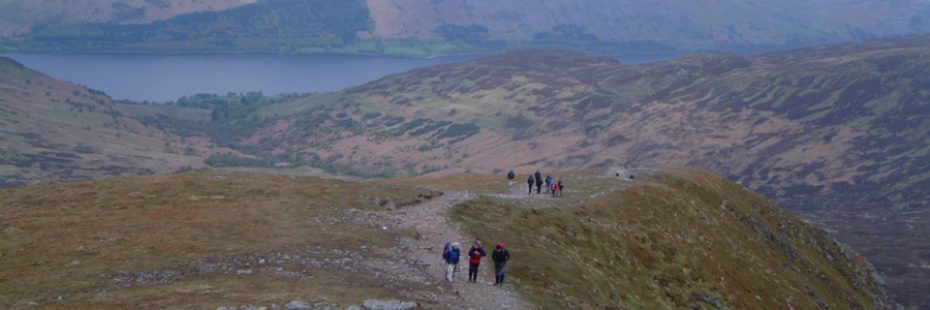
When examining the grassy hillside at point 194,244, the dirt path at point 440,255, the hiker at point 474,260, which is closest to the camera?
the grassy hillside at point 194,244

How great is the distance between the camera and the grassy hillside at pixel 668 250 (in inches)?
2078

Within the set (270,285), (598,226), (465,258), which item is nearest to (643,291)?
(598,226)

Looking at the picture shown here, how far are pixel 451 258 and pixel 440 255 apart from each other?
5595mm

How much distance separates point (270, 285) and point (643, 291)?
2795cm

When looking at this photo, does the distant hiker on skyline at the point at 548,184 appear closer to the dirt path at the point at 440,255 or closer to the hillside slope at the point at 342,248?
the hillside slope at the point at 342,248

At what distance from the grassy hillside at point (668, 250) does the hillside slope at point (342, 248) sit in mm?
220

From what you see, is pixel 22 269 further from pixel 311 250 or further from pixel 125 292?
pixel 311 250

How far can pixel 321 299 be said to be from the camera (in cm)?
3625

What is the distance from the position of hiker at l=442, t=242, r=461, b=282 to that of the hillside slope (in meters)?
0.83

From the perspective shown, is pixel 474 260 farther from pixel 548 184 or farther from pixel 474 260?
pixel 548 184

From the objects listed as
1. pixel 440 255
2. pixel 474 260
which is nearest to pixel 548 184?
pixel 440 255

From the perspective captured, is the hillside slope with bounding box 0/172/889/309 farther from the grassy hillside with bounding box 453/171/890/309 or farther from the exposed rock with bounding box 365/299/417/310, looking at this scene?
the exposed rock with bounding box 365/299/417/310

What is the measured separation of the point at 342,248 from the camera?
47406mm

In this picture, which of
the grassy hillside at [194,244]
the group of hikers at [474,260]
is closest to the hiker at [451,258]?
the group of hikers at [474,260]
